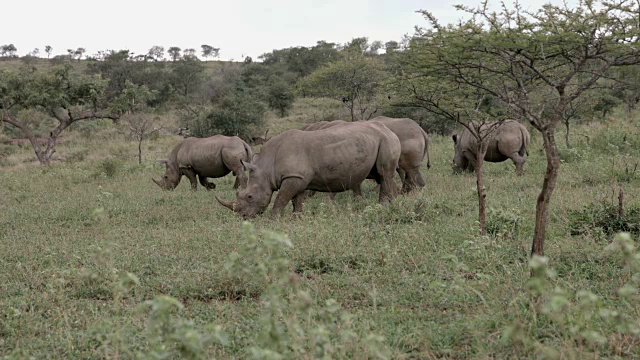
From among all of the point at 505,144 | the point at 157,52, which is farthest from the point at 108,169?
the point at 157,52

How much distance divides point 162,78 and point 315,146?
38.4 metres

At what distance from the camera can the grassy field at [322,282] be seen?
324 cm

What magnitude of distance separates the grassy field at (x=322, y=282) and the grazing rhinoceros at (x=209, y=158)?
8.92 feet

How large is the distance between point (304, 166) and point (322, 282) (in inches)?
157

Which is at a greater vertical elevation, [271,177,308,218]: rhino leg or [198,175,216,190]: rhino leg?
[271,177,308,218]: rhino leg

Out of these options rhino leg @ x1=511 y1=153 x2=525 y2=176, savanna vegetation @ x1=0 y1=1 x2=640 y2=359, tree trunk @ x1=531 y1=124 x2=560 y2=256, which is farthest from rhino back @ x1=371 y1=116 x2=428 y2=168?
tree trunk @ x1=531 y1=124 x2=560 y2=256

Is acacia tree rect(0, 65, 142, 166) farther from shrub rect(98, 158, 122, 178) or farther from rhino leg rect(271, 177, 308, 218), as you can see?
rhino leg rect(271, 177, 308, 218)

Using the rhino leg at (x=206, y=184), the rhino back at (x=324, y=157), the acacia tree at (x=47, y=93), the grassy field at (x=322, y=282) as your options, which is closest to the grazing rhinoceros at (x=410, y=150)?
the grassy field at (x=322, y=282)

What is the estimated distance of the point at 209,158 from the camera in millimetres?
14328

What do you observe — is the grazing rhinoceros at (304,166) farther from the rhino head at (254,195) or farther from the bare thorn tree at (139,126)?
the bare thorn tree at (139,126)

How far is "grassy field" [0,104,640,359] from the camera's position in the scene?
3.24 metres

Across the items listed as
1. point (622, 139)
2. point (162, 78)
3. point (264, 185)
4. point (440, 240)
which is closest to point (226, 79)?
point (162, 78)

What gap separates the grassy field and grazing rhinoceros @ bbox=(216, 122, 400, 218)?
0.47 m

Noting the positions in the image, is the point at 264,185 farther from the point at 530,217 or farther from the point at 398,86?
the point at 530,217
